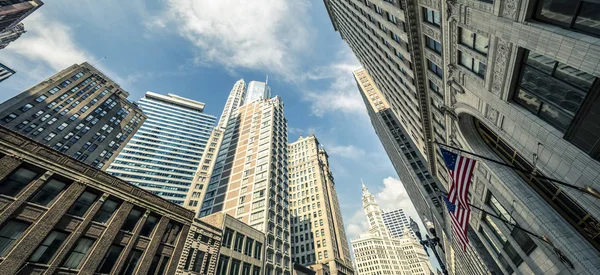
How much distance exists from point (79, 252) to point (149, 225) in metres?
5.88

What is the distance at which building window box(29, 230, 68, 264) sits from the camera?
A: 16.3 metres

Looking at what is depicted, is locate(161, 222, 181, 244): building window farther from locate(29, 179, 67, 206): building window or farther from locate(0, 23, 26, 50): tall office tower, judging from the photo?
locate(0, 23, 26, 50): tall office tower

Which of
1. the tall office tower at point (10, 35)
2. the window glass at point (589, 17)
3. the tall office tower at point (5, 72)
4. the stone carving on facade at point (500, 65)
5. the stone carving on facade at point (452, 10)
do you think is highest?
the tall office tower at point (10, 35)

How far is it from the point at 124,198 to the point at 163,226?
4.81 metres

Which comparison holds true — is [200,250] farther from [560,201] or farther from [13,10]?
[13,10]

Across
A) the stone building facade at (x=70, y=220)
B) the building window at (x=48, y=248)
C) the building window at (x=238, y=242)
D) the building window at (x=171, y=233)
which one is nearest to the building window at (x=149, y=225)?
the stone building facade at (x=70, y=220)

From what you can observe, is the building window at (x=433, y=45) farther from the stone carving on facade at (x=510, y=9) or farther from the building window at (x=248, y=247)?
the building window at (x=248, y=247)

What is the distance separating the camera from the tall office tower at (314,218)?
68875 mm

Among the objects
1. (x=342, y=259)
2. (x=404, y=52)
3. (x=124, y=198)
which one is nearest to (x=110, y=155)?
(x=124, y=198)

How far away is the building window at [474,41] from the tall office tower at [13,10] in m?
101

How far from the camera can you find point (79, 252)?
18.4 metres

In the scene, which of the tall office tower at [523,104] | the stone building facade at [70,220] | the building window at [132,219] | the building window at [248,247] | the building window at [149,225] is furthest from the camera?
the building window at [248,247]

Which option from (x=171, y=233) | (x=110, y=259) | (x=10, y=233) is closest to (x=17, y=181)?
(x=10, y=233)

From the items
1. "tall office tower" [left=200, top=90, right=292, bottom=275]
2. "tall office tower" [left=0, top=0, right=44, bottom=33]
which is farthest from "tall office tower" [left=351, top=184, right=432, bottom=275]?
"tall office tower" [left=0, top=0, right=44, bottom=33]
